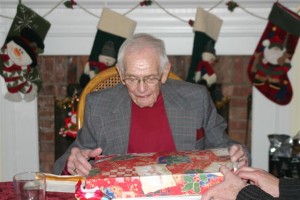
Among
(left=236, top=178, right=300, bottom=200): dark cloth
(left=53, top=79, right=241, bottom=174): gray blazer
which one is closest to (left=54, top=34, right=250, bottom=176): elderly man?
(left=53, top=79, right=241, bottom=174): gray blazer

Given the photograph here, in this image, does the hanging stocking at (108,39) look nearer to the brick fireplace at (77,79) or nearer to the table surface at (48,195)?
the brick fireplace at (77,79)

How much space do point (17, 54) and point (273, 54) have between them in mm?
1464

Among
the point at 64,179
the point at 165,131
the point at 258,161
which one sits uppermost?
the point at 165,131

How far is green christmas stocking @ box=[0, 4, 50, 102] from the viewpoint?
255 cm

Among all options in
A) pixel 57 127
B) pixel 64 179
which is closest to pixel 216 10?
pixel 57 127

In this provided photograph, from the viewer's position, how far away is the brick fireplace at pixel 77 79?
2.82 m

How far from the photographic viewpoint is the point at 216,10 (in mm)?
2676

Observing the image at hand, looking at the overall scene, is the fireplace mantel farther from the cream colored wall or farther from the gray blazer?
the gray blazer

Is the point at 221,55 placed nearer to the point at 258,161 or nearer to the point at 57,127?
the point at 258,161

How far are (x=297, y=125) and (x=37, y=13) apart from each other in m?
1.72

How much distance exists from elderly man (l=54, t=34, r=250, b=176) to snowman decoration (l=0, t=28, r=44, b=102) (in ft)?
3.21

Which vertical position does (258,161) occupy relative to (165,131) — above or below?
below

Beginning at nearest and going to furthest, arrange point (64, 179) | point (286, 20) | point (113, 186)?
1. point (113, 186)
2. point (64, 179)
3. point (286, 20)

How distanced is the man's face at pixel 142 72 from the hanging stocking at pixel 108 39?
931 mm
